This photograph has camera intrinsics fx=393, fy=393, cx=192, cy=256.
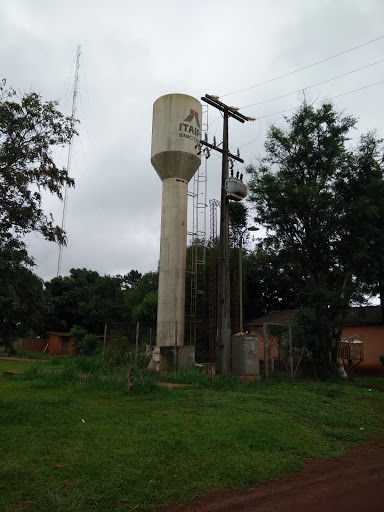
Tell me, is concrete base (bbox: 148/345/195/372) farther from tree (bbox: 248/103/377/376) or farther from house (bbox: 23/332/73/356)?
house (bbox: 23/332/73/356)

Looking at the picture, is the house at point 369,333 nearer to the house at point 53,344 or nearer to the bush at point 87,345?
the bush at point 87,345

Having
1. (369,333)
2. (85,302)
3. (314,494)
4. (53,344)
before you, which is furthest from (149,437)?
(53,344)

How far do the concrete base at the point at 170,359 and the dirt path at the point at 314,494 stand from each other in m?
10.4

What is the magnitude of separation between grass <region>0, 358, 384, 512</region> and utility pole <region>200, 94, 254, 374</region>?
2.37 m

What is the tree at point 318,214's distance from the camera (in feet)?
57.4

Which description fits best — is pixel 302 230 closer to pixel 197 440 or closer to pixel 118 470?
pixel 197 440

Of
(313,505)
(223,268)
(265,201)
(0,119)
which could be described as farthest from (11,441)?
(265,201)

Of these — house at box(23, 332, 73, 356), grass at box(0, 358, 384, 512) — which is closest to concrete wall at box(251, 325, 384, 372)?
grass at box(0, 358, 384, 512)

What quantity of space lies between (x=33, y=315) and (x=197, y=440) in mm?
5046

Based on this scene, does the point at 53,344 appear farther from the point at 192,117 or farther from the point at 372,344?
the point at 372,344

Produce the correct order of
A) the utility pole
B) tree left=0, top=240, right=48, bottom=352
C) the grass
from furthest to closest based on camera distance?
the utility pole < tree left=0, top=240, right=48, bottom=352 < the grass

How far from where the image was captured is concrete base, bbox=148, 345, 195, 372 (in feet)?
53.7

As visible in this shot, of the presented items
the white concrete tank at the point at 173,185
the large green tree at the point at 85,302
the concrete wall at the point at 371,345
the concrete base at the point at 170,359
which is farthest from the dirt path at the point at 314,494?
the large green tree at the point at 85,302

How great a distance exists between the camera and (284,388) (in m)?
13.6
